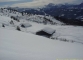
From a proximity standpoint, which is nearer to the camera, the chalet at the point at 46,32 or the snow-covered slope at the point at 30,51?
the snow-covered slope at the point at 30,51

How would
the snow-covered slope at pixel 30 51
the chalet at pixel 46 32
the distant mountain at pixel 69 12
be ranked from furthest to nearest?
1. the distant mountain at pixel 69 12
2. the chalet at pixel 46 32
3. the snow-covered slope at pixel 30 51

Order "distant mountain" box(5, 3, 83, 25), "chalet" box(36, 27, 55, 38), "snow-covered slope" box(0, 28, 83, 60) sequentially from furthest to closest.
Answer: "distant mountain" box(5, 3, 83, 25) → "chalet" box(36, 27, 55, 38) → "snow-covered slope" box(0, 28, 83, 60)

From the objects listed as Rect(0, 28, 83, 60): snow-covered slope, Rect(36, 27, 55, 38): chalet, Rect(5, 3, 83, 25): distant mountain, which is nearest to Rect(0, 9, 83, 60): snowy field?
Rect(0, 28, 83, 60): snow-covered slope

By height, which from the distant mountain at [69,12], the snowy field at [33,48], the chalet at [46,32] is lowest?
the distant mountain at [69,12]

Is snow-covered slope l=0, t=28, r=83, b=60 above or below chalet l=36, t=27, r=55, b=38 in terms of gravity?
above

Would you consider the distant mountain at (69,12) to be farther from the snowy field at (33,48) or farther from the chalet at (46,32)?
the snowy field at (33,48)

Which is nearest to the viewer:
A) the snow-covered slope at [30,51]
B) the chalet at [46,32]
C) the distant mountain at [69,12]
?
the snow-covered slope at [30,51]

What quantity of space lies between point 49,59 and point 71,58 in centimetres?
79

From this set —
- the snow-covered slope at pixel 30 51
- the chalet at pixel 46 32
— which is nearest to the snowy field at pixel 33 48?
the snow-covered slope at pixel 30 51

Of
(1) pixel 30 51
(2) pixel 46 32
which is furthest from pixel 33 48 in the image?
(2) pixel 46 32

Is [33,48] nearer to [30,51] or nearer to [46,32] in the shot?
[30,51]

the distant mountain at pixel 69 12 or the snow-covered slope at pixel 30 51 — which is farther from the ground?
the snow-covered slope at pixel 30 51

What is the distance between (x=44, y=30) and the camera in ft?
32.6

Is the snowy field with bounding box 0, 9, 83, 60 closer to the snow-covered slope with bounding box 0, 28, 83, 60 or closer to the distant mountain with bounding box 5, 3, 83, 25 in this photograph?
the snow-covered slope with bounding box 0, 28, 83, 60
